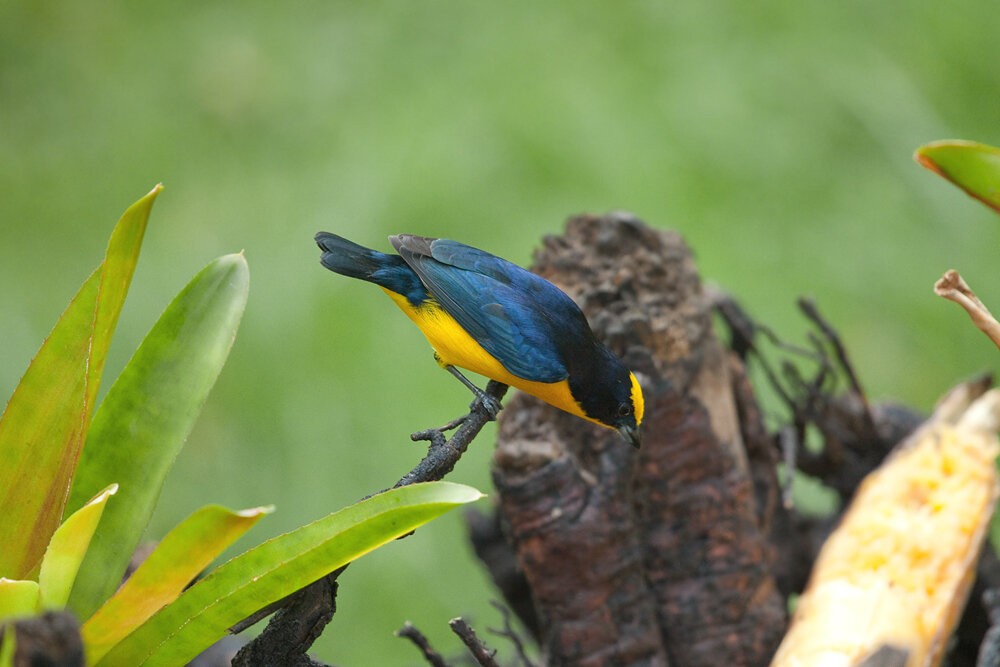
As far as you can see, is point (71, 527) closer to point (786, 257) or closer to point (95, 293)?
point (95, 293)

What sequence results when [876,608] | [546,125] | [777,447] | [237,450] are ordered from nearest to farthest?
[876,608]
[777,447]
[237,450]
[546,125]

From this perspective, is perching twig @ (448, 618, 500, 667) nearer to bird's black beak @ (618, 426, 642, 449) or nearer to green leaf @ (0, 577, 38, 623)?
bird's black beak @ (618, 426, 642, 449)

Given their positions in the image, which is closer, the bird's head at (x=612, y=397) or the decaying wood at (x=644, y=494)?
the bird's head at (x=612, y=397)

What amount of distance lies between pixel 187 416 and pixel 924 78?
268 cm

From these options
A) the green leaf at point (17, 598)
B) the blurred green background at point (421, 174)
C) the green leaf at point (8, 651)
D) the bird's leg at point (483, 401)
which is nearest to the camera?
the green leaf at point (8, 651)

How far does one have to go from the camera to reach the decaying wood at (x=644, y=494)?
1210mm

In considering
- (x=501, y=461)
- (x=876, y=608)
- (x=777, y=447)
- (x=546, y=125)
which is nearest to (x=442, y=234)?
(x=546, y=125)

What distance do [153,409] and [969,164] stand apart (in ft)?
2.63

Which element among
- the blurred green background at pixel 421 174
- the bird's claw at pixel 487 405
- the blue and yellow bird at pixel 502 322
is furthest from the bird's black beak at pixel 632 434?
the blurred green background at pixel 421 174

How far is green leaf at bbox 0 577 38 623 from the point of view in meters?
0.79

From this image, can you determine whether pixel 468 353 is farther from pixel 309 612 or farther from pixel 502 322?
pixel 309 612

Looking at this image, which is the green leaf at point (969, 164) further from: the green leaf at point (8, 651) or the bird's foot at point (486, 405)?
the green leaf at point (8, 651)

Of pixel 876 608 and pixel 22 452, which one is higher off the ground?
pixel 22 452

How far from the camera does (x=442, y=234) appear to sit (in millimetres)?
2457
